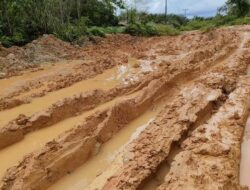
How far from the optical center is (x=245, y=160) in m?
6.57

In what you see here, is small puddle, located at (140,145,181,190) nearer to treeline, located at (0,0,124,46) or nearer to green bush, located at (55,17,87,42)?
treeline, located at (0,0,124,46)

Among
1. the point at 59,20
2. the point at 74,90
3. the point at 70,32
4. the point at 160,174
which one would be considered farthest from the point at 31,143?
the point at 59,20

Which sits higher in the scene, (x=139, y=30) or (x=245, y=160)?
(x=139, y=30)

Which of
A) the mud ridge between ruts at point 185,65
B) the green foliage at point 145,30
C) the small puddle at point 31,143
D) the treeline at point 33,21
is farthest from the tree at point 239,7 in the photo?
the small puddle at point 31,143

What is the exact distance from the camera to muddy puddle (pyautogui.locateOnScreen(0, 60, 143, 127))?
9.03 meters

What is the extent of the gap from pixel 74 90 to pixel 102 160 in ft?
15.7

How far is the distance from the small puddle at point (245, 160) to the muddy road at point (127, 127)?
0.05ft

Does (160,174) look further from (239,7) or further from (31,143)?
(239,7)

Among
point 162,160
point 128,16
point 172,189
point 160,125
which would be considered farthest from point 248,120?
point 128,16

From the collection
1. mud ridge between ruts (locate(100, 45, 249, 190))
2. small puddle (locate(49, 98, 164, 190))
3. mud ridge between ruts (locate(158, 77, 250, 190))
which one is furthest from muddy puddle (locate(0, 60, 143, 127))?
mud ridge between ruts (locate(158, 77, 250, 190))

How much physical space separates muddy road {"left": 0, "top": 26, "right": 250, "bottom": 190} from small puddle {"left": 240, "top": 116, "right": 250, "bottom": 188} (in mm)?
15

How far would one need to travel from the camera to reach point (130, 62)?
52.0 ft

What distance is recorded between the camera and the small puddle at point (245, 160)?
19.2 feet

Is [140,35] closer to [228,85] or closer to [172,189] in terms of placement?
[228,85]
